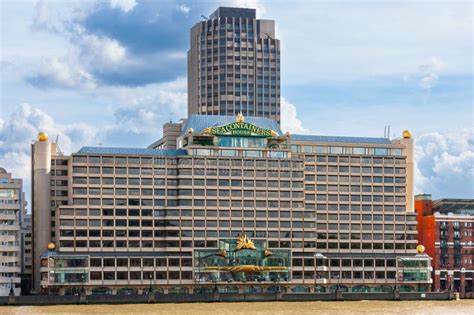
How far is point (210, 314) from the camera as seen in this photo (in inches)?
7815

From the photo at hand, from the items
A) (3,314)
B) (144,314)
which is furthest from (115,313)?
(3,314)

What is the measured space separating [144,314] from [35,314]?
61.1 feet

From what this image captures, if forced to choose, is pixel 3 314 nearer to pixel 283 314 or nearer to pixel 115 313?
pixel 115 313

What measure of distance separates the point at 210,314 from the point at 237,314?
16.0 ft

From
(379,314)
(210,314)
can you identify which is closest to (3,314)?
(210,314)

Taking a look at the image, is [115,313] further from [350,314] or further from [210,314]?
[350,314]

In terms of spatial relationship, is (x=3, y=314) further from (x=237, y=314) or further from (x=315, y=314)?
(x=315, y=314)

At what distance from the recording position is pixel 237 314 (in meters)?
200

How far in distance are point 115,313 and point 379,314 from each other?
4591 centimetres

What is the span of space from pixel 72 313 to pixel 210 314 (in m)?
24.0

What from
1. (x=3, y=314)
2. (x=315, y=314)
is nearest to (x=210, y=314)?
(x=315, y=314)

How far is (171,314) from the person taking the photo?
199 m

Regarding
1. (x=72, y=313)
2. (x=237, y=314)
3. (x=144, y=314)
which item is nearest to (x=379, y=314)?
(x=237, y=314)

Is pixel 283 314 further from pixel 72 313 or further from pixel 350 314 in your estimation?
pixel 72 313
